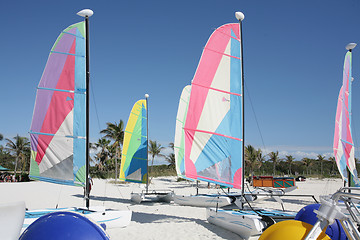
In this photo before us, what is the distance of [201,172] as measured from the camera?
1058 cm

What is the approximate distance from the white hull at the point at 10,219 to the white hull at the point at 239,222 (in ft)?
21.3

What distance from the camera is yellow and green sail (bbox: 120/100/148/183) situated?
18984 millimetres

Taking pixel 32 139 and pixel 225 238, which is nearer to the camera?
pixel 225 238

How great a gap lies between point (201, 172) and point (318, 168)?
233 ft

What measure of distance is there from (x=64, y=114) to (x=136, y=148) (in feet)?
32.0

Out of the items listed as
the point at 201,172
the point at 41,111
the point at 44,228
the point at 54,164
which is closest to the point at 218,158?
the point at 201,172

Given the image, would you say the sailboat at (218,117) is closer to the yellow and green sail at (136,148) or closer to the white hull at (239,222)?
the white hull at (239,222)

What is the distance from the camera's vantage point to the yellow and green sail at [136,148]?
62.3ft

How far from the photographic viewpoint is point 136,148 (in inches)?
754

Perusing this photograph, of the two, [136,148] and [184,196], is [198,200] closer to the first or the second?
[184,196]

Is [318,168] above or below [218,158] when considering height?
below

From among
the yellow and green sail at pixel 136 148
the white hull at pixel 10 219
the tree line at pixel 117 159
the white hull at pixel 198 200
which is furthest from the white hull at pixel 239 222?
the tree line at pixel 117 159

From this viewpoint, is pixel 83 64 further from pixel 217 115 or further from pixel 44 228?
pixel 44 228

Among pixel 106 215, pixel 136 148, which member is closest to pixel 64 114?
pixel 106 215
